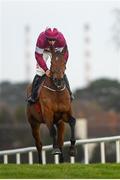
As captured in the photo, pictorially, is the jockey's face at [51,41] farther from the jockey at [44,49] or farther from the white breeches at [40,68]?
the white breeches at [40,68]

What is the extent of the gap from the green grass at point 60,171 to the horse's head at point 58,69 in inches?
53.2

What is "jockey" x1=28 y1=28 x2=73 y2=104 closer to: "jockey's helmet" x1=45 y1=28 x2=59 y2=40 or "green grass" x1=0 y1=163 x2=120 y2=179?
"jockey's helmet" x1=45 y1=28 x2=59 y2=40

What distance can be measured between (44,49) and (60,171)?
2553 millimetres

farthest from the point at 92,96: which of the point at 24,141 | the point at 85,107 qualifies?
the point at 24,141

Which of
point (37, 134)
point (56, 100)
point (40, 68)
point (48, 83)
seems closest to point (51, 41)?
point (40, 68)

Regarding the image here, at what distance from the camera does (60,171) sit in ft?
36.9

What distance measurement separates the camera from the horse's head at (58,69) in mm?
12883

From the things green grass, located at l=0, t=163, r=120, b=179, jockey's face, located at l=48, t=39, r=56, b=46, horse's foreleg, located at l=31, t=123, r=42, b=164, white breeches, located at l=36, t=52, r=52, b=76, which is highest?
jockey's face, located at l=48, t=39, r=56, b=46

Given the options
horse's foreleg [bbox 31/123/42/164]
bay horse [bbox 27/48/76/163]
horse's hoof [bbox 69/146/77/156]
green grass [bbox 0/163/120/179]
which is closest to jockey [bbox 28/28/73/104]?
bay horse [bbox 27/48/76/163]

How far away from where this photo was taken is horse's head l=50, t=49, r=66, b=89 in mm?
12883

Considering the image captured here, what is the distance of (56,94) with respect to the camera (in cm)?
1297

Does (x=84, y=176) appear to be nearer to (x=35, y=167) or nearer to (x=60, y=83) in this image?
(x=35, y=167)

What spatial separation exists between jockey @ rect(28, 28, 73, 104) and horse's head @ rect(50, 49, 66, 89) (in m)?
0.09

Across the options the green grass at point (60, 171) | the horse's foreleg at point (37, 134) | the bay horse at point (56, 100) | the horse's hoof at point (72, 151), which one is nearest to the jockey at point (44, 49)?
the bay horse at point (56, 100)
